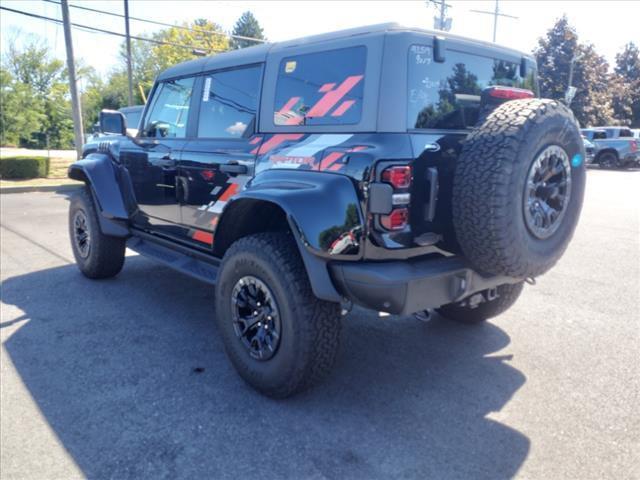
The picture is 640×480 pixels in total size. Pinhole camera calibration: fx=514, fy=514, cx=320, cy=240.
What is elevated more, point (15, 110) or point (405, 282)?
point (15, 110)

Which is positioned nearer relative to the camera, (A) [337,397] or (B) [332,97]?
(B) [332,97]

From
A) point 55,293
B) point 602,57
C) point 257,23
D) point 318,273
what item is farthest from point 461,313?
point 257,23

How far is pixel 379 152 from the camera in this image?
2.51 meters

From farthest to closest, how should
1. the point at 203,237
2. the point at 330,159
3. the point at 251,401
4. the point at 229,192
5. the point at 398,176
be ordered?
1. the point at 203,237
2. the point at 229,192
3. the point at 251,401
4. the point at 330,159
5. the point at 398,176

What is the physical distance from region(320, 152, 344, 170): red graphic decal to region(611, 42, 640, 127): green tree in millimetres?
43956

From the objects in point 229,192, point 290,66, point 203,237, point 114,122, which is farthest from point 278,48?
point 114,122

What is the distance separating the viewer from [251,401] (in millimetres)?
3018

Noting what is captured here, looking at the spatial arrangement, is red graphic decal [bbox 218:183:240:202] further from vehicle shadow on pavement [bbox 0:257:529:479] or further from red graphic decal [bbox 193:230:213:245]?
vehicle shadow on pavement [bbox 0:257:529:479]

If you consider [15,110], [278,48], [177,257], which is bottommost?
[177,257]

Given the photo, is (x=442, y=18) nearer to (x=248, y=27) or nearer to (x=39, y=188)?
(x=39, y=188)

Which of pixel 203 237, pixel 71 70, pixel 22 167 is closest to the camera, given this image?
pixel 203 237

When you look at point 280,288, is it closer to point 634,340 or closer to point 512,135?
point 512,135

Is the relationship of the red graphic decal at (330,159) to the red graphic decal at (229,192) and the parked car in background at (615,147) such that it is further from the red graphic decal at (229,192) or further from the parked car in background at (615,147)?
the parked car in background at (615,147)

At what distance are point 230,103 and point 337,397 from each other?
2.16 metres
